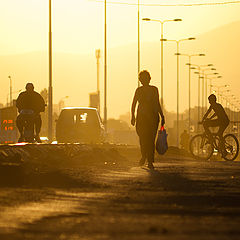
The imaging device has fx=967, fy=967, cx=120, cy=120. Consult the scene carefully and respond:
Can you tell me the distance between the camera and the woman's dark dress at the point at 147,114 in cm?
1878

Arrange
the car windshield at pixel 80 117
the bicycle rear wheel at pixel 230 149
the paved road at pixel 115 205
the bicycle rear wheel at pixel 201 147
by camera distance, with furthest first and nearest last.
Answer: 1. the car windshield at pixel 80 117
2. the bicycle rear wheel at pixel 201 147
3. the bicycle rear wheel at pixel 230 149
4. the paved road at pixel 115 205

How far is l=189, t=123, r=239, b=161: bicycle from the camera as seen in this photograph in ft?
90.6

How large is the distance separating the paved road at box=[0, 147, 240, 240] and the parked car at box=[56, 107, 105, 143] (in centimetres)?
1834

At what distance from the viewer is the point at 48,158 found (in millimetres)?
18703

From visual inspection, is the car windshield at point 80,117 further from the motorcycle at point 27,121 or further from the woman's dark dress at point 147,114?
the woman's dark dress at point 147,114

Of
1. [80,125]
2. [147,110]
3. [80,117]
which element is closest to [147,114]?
[147,110]

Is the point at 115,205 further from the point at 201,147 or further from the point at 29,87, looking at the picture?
the point at 201,147

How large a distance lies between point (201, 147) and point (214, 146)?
2.54ft

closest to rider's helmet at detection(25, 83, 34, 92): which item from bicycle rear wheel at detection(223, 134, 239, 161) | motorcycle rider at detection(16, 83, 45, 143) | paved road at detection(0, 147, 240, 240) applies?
motorcycle rider at detection(16, 83, 45, 143)

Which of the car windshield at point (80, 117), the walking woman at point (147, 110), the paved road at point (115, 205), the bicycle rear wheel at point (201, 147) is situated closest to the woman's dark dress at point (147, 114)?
the walking woman at point (147, 110)

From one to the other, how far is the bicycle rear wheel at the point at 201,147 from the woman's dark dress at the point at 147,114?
9.02 m

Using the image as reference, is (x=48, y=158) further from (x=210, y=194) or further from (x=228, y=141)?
(x=228, y=141)

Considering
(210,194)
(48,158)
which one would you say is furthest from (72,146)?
(210,194)

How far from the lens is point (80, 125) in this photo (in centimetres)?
3444
